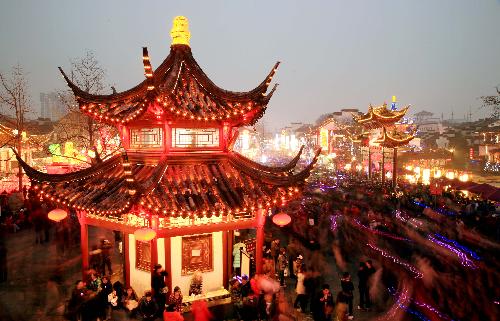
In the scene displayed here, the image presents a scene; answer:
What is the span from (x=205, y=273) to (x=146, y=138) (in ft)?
15.3

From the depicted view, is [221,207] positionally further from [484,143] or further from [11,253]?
[484,143]

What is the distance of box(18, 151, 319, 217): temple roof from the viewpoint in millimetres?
9508

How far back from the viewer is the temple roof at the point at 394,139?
34094 millimetres

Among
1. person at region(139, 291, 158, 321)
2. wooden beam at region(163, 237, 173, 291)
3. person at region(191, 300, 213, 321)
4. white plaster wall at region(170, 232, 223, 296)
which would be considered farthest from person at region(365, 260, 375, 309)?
person at region(139, 291, 158, 321)

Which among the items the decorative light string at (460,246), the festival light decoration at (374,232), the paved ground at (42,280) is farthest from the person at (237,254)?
the decorative light string at (460,246)

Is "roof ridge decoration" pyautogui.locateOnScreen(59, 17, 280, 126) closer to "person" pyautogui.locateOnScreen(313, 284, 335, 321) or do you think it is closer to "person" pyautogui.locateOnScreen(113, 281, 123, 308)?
"person" pyautogui.locateOnScreen(113, 281, 123, 308)

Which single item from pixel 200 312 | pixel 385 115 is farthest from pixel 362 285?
pixel 385 115

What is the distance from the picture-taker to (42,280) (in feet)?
45.2

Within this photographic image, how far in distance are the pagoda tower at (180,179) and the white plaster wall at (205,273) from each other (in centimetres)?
3

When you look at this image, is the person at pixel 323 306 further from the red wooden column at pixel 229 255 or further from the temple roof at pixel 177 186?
the red wooden column at pixel 229 255

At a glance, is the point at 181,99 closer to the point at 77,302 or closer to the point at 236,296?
the point at 77,302

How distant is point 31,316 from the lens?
35.2ft

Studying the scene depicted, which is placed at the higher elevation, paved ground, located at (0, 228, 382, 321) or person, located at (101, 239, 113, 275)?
person, located at (101, 239, 113, 275)

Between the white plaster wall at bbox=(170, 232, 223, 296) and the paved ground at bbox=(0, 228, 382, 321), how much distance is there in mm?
1297
